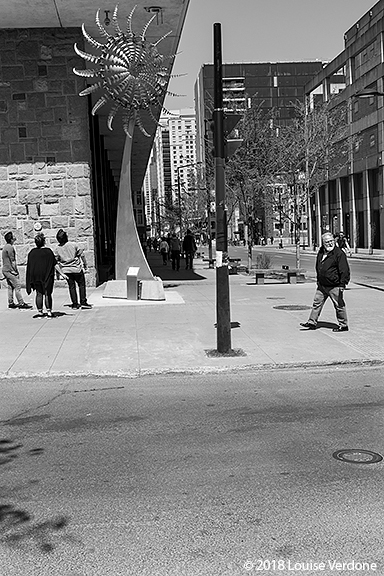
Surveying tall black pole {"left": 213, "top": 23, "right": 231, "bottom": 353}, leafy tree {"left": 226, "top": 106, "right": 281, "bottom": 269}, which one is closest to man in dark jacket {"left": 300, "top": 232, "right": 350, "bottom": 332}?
tall black pole {"left": 213, "top": 23, "right": 231, "bottom": 353}

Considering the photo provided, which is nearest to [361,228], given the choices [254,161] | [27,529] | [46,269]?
[254,161]

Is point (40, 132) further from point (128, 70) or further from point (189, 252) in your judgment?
point (189, 252)

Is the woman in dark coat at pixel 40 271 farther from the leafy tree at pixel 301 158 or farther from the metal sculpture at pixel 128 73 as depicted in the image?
the leafy tree at pixel 301 158

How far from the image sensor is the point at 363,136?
2416 inches

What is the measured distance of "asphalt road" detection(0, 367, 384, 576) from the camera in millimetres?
3734

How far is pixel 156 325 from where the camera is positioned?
512 inches

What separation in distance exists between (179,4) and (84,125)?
4506 mm

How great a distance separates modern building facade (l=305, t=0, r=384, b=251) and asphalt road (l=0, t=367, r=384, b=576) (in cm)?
4902

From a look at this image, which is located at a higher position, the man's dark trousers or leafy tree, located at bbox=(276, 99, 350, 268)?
leafy tree, located at bbox=(276, 99, 350, 268)

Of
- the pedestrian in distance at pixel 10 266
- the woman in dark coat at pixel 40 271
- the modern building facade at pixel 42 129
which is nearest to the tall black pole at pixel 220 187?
the woman in dark coat at pixel 40 271

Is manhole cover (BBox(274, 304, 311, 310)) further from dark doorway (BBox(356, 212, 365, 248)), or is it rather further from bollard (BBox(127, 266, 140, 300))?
dark doorway (BBox(356, 212, 365, 248))

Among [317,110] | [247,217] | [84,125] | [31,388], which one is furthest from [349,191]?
[31,388]

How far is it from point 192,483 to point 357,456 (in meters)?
1.41

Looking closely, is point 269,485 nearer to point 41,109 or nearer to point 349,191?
point 41,109
